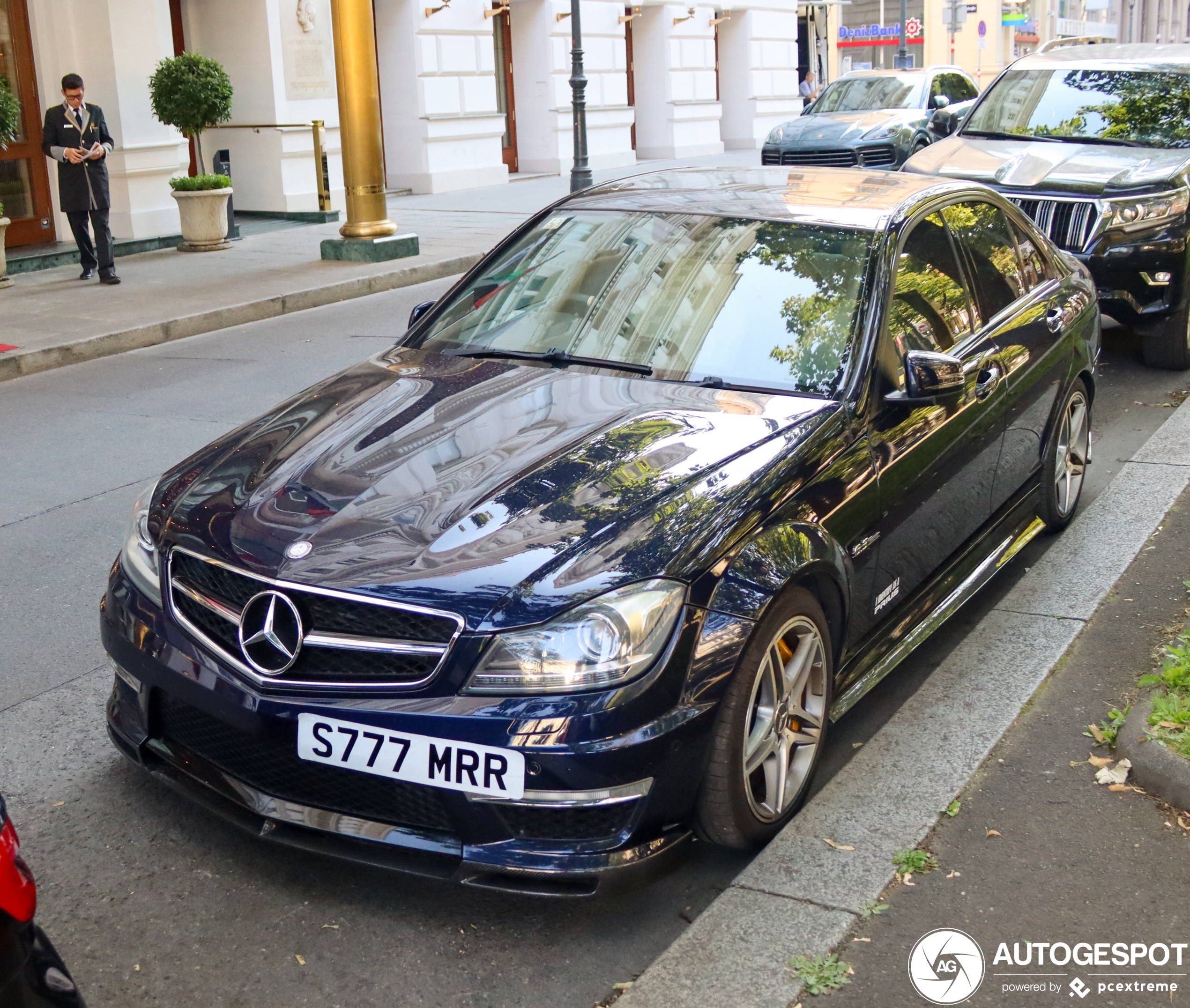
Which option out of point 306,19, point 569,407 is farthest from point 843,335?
point 306,19

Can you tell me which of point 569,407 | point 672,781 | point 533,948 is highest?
point 569,407

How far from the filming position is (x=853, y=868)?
344 cm

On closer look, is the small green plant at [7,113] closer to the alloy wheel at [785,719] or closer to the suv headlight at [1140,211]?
the suv headlight at [1140,211]

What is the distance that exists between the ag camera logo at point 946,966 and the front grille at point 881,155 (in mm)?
17717

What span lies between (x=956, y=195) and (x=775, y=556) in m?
2.30

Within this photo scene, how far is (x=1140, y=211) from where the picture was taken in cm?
861

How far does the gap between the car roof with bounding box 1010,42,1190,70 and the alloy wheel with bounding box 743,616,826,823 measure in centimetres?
831

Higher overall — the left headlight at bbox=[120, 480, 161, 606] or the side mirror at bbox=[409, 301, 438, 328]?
the side mirror at bbox=[409, 301, 438, 328]

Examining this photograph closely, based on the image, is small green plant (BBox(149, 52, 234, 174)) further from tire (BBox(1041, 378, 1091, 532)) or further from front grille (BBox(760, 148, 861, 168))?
tire (BBox(1041, 378, 1091, 532))

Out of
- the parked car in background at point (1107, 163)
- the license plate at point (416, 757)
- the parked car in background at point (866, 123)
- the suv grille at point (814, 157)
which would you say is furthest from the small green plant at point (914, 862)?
the suv grille at point (814, 157)

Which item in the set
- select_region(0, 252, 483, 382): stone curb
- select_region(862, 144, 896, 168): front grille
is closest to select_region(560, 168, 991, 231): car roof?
select_region(0, 252, 483, 382): stone curb

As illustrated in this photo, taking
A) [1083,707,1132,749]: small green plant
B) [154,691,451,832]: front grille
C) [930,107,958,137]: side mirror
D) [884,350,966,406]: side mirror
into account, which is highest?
[930,107,958,137]: side mirror

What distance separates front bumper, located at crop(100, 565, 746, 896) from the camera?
301 centimetres

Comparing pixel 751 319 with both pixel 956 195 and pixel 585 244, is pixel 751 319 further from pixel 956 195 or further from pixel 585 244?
pixel 956 195
